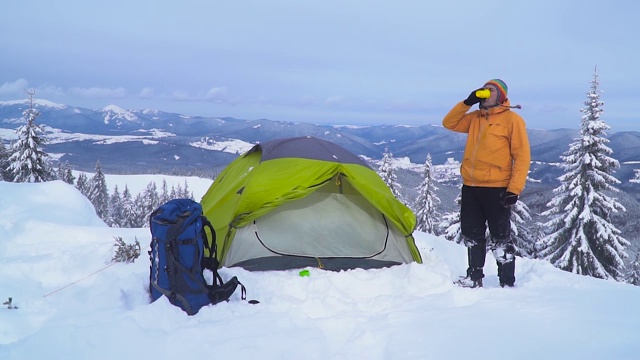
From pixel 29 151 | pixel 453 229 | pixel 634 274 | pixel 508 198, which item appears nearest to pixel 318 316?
pixel 508 198

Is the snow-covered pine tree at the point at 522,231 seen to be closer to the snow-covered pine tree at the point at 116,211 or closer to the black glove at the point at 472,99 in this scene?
the black glove at the point at 472,99

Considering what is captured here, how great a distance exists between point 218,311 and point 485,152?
3673 mm

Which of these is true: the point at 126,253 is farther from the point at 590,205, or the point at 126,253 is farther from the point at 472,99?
the point at 590,205

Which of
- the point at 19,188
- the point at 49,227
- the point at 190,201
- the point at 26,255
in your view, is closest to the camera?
the point at 190,201

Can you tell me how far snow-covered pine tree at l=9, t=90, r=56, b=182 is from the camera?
23.4 meters

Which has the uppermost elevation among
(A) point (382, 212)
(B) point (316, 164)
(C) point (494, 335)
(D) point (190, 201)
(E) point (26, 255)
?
(B) point (316, 164)

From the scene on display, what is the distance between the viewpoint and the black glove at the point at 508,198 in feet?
14.6

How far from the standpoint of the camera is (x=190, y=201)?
448 cm

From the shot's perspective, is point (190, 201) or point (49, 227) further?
point (49, 227)

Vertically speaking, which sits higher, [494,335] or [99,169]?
[494,335]

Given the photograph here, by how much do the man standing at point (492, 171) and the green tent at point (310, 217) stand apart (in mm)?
1057

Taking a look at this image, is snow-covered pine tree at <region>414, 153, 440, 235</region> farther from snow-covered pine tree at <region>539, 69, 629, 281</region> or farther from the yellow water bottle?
the yellow water bottle

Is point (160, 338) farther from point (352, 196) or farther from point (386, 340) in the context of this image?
point (352, 196)

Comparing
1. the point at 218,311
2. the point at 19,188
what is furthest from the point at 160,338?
the point at 19,188
